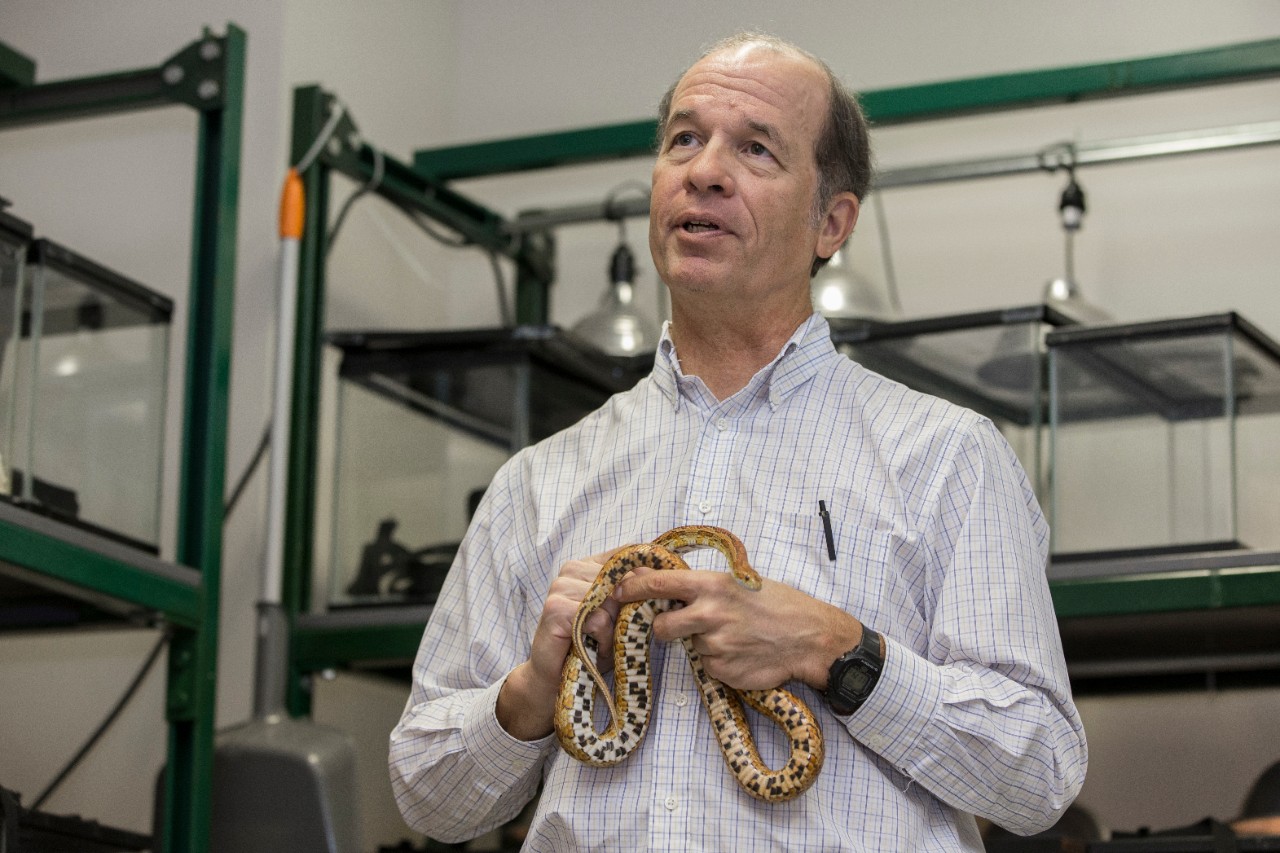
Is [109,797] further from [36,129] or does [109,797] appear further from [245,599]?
[36,129]

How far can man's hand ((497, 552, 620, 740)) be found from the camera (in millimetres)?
1411

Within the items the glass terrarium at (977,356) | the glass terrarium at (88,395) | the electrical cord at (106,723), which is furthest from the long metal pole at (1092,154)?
the electrical cord at (106,723)

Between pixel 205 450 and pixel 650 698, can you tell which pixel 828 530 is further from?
pixel 205 450

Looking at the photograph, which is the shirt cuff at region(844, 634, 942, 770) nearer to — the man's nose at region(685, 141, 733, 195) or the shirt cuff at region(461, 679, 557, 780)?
the shirt cuff at region(461, 679, 557, 780)

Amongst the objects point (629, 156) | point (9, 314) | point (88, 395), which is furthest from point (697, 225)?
point (629, 156)

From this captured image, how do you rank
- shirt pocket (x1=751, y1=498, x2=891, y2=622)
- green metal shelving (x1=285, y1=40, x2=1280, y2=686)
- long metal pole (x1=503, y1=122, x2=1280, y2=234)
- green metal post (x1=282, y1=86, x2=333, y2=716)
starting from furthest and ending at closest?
1. long metal pole (x1=503, y1=122, x2=1280, y2=234)
2. green metal post (x1=282, y1=86, x2=333, y2=716)
3. green metal shelving (x1=285, y1=40, x2=1280, y2=686)
4. shirt pocket (x1=751, y1=498, x2=891, y2=622)

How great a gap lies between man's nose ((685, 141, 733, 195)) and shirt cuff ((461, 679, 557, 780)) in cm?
47

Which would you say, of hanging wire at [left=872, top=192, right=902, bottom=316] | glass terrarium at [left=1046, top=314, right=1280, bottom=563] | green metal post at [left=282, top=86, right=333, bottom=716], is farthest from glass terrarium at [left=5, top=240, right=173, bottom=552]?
hanging wire at [left=872, top=192, right=902, bottom=316]

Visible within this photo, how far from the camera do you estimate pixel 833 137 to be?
171 centimetres

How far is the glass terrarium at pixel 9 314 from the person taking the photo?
Result: 97.3 inches

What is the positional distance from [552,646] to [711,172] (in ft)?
1.49

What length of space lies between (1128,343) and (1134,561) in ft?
1.19

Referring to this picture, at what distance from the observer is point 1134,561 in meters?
2.79

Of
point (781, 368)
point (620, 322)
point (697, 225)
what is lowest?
point (781, 368)
